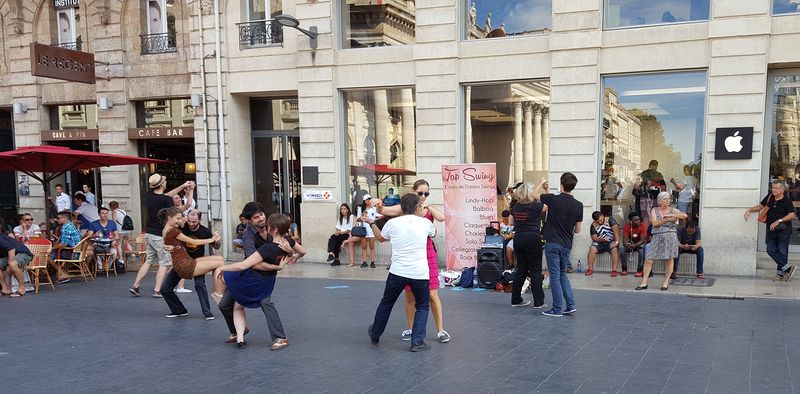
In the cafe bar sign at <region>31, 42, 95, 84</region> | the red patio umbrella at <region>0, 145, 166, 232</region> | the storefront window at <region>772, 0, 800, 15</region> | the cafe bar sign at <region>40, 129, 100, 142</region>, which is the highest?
the storefront window at <region>772, 0, 800, 15</region>

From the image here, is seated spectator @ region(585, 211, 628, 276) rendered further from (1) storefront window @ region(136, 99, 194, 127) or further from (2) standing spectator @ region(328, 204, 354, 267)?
(1) storefront window @ region(136, 99, 194, 127)

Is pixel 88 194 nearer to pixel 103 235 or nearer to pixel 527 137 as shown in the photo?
pixel 103 235

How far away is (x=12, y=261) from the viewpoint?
29.7 ft

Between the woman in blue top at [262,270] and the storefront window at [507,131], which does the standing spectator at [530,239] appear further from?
the storefront window at [507,131]

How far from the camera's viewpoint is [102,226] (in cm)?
1166

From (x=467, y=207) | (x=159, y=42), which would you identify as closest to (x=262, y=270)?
(x=467, y=207)

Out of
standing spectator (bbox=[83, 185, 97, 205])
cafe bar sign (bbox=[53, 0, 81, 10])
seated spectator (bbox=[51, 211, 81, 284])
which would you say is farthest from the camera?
cafe bar sign (bbox=[53, 0, 81, 10])

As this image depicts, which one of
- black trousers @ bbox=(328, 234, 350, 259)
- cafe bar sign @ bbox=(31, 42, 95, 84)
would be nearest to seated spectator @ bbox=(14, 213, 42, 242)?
cafe bar sign @ bbox=(31, 42, 95, 84)

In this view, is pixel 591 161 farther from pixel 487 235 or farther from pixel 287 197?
pixel 287 197

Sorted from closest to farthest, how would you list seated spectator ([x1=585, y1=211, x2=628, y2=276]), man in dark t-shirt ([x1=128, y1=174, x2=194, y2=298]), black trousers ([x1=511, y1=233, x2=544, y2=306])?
black trousers ([x1=511, y1=233, x2=544, y2=306]) < man in dark t-shirt ([x1=128, y1=174, x2=194, y2=298]) < seated spectator ([x1=585, y1=211, x2=628, y2=276])

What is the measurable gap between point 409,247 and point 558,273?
2531mm

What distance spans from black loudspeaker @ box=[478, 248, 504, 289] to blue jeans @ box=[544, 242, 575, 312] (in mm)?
1915

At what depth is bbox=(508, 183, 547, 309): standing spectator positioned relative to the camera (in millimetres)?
7469

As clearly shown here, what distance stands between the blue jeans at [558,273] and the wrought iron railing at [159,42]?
36.2 ft
